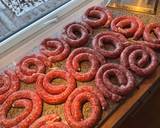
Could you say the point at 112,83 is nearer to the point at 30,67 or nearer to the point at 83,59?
the point at 83,59

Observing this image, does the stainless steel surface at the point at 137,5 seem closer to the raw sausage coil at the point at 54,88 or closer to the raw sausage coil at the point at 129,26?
the raw sausage coil at the point at 129,26

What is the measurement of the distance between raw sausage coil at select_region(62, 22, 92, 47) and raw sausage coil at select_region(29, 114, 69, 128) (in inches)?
14.0

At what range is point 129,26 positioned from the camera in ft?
4.79

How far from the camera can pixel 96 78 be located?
1.24 metres

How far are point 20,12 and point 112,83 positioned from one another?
1.81 ft

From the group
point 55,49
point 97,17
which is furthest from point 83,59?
point 97,17

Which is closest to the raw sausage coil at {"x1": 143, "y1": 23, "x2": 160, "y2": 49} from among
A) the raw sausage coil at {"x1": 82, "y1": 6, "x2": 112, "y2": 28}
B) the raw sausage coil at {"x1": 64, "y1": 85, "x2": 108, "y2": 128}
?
the raw sausage coil at {"x1": 82, "y1": 6, "x2": 112, "y2": 28}

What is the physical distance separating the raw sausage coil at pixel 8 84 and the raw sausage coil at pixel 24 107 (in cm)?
2

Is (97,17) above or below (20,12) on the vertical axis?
below

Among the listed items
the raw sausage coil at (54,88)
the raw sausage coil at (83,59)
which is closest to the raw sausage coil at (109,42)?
the raw sausage coil at (83,59)

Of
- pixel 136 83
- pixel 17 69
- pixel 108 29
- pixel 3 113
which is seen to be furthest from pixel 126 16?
pixel 3 113

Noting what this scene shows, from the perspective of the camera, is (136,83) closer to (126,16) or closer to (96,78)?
(96,78)

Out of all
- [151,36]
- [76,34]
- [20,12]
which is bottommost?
[151,36]

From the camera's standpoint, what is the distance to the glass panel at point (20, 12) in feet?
4.67
